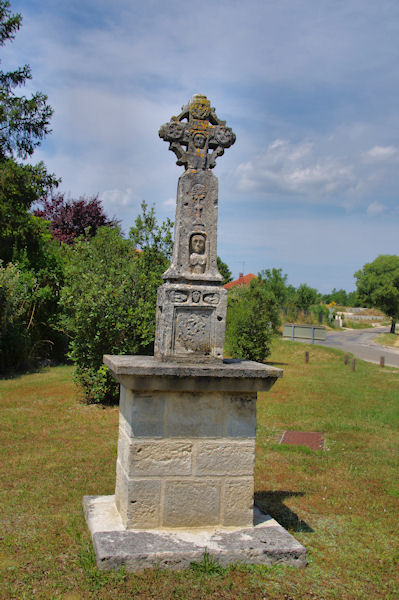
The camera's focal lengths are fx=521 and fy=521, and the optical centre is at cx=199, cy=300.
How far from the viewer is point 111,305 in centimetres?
1000

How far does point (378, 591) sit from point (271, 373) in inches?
66.1

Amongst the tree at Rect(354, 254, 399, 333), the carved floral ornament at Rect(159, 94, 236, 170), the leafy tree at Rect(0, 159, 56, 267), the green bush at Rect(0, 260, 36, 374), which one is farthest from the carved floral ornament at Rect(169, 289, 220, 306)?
the tree at Rect(354, 254, 399, 333)

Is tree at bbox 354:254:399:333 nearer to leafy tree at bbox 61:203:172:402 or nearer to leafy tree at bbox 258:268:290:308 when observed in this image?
leafy tree at bbox 258:268:290:308

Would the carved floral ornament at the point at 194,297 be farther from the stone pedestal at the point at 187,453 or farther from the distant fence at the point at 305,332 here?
the distant fence at the point at 305,332

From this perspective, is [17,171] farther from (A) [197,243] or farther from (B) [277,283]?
(B) [277,283]

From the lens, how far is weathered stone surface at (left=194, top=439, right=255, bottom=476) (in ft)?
13.6

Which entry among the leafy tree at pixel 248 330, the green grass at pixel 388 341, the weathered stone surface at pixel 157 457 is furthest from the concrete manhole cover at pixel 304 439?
the green grass at pixel 388 341

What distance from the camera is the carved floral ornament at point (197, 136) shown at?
15.0ft

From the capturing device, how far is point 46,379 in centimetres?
1347

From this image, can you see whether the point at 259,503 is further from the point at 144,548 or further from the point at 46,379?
the point at 46,379

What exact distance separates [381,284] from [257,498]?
54.2 m

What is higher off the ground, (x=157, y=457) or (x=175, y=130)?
(x=175, y=130)

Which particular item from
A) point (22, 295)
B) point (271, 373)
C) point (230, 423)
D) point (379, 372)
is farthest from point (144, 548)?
point (379, 372)

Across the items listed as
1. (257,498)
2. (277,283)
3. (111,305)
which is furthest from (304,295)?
(257,498)
